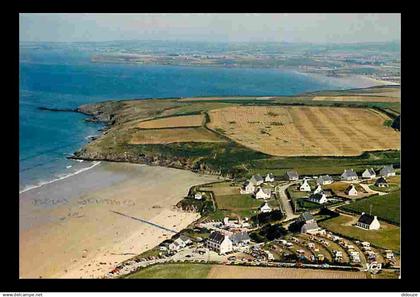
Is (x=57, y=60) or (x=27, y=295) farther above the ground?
(x=57, y=60)

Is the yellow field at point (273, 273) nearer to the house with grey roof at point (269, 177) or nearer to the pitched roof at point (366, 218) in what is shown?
the pitched roof at point (366, 218)

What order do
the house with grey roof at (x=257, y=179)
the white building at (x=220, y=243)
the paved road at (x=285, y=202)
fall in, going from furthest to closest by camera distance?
the house with grey roof at (x=257, y=179) → the paved road at (x=285, y=202) → the white building at (x=220, y=243)

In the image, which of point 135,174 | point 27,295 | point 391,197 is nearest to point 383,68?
point 391,197

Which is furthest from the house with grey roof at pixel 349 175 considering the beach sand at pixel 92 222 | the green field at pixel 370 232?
the beach sand at pixel 92 222

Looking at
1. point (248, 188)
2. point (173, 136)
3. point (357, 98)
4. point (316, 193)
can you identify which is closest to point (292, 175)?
point (316, 193)

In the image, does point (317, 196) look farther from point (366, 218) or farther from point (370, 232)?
point (370, 232)

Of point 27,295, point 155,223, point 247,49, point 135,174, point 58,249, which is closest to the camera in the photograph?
point 27,295

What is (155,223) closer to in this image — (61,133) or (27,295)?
(27,295)
